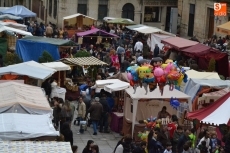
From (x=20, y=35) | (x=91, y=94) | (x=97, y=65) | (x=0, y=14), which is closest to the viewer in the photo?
(x=91, y=94)

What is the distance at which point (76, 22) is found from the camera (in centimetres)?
3862

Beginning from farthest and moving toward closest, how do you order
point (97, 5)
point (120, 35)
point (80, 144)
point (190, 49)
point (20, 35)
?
→ point (97, 5) < point (120, 35) < point (20, 35) < point (190, 49) < point (80, 144)

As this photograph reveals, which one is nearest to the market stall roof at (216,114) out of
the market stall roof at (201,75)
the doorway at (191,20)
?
the market stall roof at (201,75)

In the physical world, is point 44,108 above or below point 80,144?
above

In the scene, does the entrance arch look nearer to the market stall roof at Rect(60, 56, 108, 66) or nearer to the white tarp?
the white tarp

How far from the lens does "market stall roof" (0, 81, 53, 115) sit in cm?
1539

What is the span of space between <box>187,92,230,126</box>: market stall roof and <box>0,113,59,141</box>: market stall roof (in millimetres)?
3714

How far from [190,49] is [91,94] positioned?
7.29 metres

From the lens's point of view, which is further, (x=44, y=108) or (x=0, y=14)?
(x=0, y=14)

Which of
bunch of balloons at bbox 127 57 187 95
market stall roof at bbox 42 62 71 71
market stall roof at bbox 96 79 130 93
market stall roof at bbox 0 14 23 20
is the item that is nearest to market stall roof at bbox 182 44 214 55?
market stall roof at bbox 42 62 71 71

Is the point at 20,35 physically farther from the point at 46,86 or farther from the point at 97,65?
the point at 46,86

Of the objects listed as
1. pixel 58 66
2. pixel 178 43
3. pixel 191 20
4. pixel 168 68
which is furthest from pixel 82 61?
pixel 191 20

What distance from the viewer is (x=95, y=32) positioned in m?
33.1

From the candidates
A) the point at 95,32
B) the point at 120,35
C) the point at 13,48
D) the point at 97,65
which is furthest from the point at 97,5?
the point at 97,65
